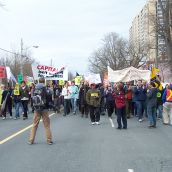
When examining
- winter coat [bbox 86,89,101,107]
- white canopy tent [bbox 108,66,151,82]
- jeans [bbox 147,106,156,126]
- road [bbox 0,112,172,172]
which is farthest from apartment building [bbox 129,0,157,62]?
road [bbox 0,112,172,172]

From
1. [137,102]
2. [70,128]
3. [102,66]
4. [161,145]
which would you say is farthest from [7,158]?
[102,66]

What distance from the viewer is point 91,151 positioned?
10953mm

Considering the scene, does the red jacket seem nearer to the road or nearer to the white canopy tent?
the road

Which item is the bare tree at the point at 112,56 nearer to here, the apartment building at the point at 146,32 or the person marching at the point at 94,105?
the apartment building at the point at 146,32

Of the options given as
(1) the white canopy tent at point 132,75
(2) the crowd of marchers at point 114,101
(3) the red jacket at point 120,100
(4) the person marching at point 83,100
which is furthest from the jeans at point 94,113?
(1) the white canopy tent at point 132,75

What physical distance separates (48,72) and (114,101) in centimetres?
805

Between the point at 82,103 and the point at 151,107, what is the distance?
6729 millimetres

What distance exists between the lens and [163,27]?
161 ft

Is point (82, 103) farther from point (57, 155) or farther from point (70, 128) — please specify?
point (57, 155)

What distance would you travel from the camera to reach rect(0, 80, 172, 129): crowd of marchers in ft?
55.8

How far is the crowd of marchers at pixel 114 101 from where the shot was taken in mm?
17019

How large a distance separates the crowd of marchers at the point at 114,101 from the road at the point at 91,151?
1.20m

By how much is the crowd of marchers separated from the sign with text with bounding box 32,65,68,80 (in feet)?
2.77

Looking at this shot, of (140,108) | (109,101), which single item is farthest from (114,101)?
(140,108)
